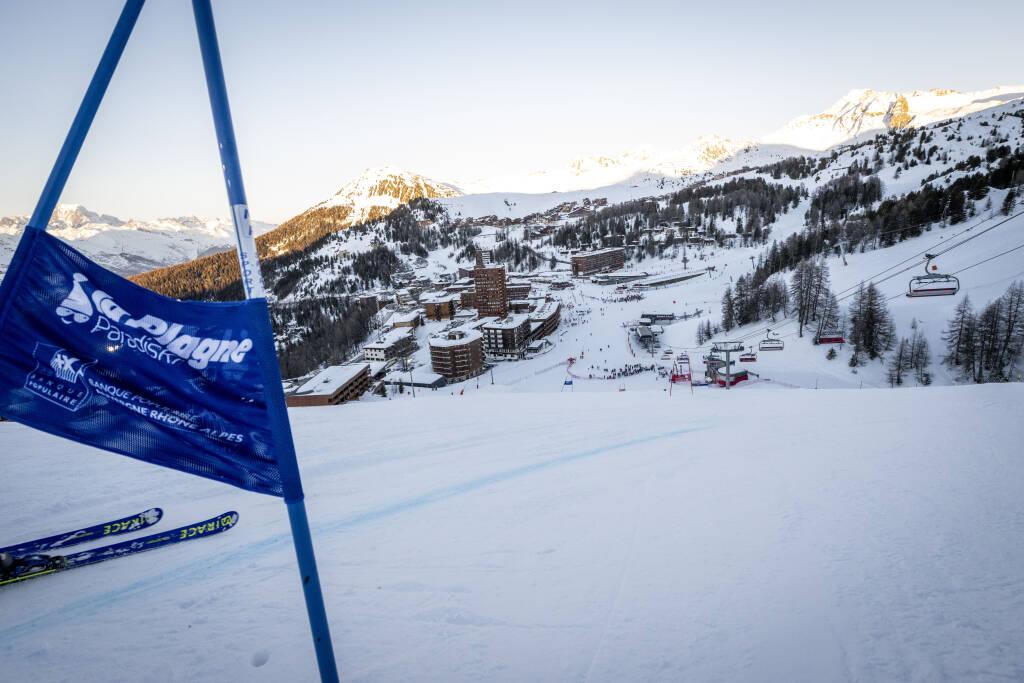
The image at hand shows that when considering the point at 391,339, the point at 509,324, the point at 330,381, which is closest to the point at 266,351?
the point at 330,381

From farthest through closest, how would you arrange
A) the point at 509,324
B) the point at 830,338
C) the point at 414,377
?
the point at 509,324 → the point at 414,377 → the point at 830,338

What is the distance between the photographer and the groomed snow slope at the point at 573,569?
2.75 metres

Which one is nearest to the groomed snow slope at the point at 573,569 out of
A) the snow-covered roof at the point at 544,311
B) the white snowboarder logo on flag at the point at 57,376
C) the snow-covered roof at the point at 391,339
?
the white snowboarder logo on flag at the point at 57,376

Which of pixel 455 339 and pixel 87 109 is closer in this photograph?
pixel 87 109

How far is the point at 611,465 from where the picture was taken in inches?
235

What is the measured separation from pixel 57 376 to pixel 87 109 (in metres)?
1.20

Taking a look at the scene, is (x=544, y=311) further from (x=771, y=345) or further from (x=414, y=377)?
(x=771, y=345)

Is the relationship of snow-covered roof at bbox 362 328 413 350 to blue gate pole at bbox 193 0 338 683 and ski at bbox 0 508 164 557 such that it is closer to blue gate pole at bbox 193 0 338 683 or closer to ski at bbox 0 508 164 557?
ski at bbox 0 508 164 557

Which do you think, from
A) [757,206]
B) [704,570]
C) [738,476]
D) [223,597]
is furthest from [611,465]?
[757,206]

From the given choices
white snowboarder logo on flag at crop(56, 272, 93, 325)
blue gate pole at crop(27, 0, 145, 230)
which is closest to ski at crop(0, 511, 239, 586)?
white snowboarder logo on flag at crop(56, 272, 93, 325)

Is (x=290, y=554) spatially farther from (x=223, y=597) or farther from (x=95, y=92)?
(x=95, y=92)

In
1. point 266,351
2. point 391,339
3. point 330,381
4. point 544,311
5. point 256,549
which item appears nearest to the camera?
point 266,351

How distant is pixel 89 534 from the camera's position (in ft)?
14.4

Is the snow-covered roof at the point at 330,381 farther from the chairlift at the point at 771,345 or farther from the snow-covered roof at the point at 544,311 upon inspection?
the chairlift at the point at 771,345
